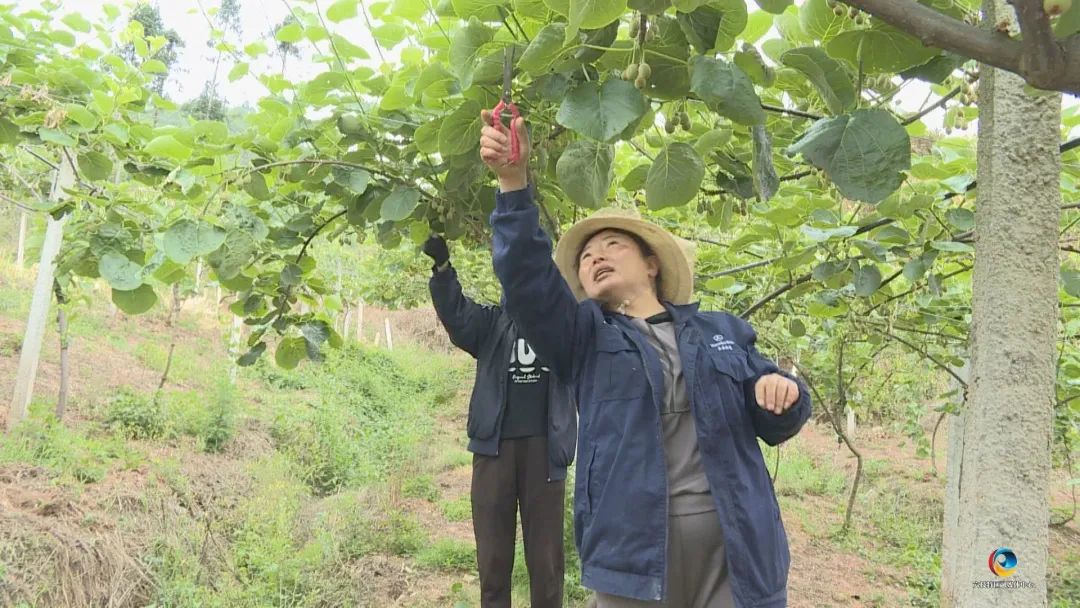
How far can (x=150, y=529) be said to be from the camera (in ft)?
15.6

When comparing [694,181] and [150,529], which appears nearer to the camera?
[694,181]

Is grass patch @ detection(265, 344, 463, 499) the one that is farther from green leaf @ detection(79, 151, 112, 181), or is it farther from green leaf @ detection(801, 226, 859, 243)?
green leaf @ detection(801, 226, 859, 243)

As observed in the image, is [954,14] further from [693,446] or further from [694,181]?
[693,446]

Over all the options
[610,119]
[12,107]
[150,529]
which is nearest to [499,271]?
[610,119]

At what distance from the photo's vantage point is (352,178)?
1.75 m

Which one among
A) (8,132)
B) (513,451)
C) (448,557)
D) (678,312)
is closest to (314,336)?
(513,451)

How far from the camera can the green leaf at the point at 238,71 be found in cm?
188

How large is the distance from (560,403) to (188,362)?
30.8 feet

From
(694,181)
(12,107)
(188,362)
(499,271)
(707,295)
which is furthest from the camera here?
(188,362)

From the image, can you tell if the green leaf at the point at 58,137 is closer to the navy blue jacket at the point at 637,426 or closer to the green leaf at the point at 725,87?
the navy blue jacket at the point at 637,426

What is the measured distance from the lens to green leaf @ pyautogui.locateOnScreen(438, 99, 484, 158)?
4.07 ft

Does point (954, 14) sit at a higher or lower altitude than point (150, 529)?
higher

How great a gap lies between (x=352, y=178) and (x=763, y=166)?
1.08 meters

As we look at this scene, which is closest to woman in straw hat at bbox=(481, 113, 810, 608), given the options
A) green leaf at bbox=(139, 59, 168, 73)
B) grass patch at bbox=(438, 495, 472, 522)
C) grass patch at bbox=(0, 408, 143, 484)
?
green leaf at bbox=(139, 59, 168, 73)
